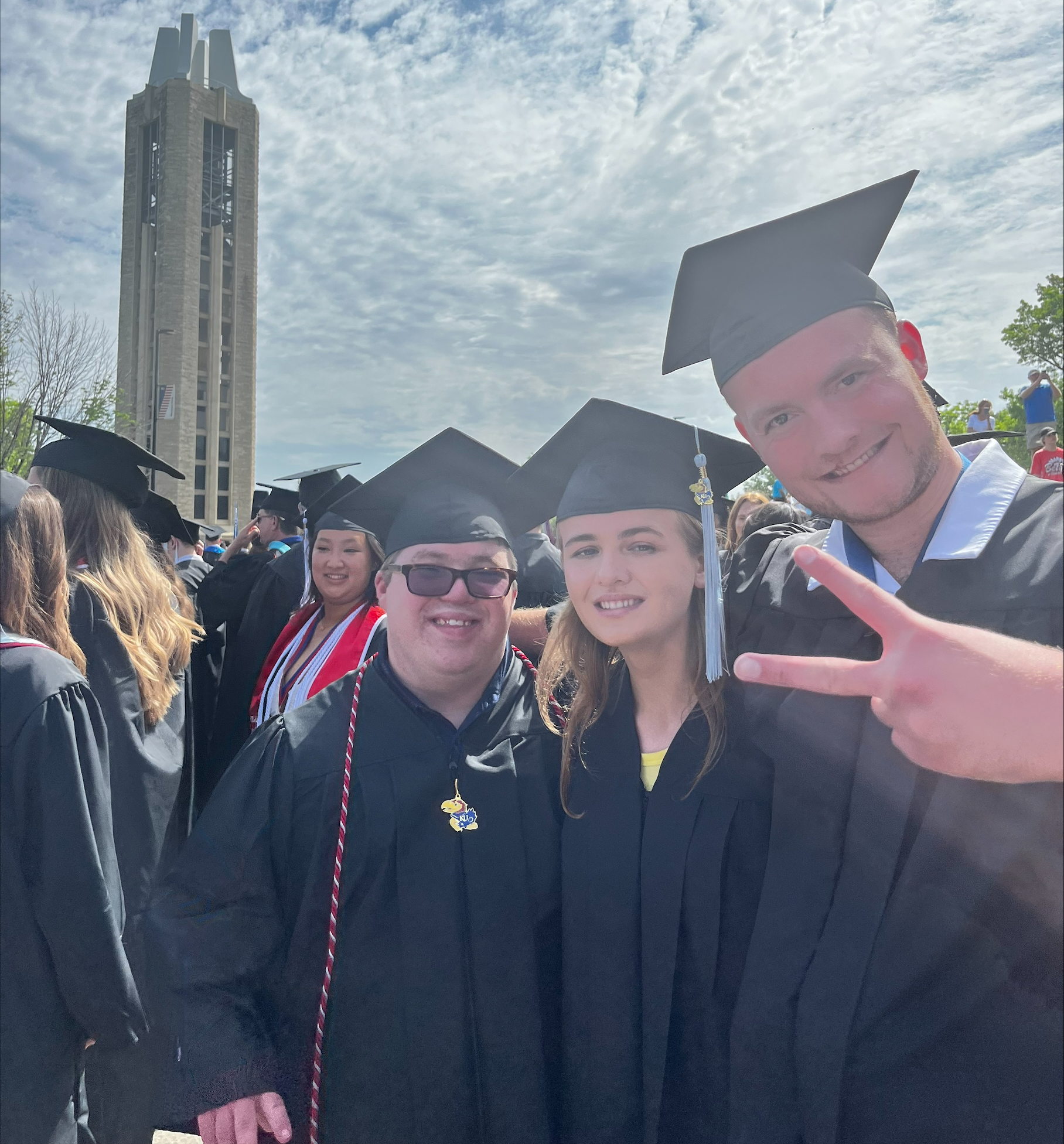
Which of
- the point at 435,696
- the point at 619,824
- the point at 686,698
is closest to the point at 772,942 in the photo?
the point at 619,824

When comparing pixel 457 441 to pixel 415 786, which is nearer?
pixel 415 786

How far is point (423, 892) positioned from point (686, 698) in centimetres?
75

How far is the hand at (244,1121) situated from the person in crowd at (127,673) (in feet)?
2.81

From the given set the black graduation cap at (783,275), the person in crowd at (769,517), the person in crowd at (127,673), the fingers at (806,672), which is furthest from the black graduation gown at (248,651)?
the fingers at (806,672)

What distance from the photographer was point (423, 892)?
1751 mm

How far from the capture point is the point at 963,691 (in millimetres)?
984

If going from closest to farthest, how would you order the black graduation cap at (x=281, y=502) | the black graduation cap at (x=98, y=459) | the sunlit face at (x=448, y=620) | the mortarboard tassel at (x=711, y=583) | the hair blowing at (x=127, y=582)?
the mortarboard tassel at (x=711, y=583)
the sunlit face at (x=448, y=620)
the hair blowing at (x=127, y=582)
the black graduation cap at (x=98, y=459)
the black graduation cap at (x=281, y=502)

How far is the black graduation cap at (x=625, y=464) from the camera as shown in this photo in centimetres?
199

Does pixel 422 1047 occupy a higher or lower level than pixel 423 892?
lower

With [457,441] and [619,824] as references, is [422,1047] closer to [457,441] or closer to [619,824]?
[619,824]

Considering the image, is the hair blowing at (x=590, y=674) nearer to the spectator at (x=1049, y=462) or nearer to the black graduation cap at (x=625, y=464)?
the black graduation cap at (x=625, y=464)

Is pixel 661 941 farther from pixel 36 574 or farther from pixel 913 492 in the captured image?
pixel 36 574

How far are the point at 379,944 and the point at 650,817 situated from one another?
0.68 meters

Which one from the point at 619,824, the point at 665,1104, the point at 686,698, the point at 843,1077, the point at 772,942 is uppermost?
the point at 686,698
